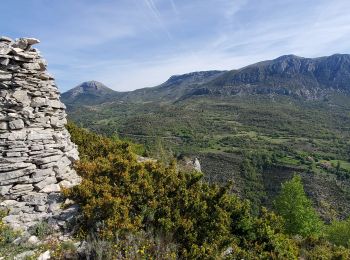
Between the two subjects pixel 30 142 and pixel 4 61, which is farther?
pixel 4 61

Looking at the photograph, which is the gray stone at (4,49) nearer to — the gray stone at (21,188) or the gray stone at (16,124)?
the gray stone at (16,124)

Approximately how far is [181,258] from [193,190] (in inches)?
147

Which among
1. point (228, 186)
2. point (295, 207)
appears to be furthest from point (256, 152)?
point (228, 186)

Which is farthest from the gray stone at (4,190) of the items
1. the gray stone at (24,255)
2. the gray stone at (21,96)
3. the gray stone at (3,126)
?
the gray stone at (24,255)

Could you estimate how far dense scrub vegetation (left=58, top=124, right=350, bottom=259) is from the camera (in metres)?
9.95

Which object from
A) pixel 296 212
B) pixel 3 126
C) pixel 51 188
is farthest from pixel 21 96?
pixel 296 212

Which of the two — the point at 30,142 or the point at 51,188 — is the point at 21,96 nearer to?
the point at 30,142

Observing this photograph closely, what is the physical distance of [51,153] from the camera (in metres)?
14.0

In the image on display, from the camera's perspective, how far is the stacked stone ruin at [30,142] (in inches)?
487

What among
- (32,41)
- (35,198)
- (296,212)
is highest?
(32,41)

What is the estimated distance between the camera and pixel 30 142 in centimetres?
1343

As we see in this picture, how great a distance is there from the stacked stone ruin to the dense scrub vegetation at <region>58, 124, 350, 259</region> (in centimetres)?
107

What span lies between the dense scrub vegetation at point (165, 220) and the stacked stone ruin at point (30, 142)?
1.07 metres

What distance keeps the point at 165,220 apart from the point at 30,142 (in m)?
6.40
